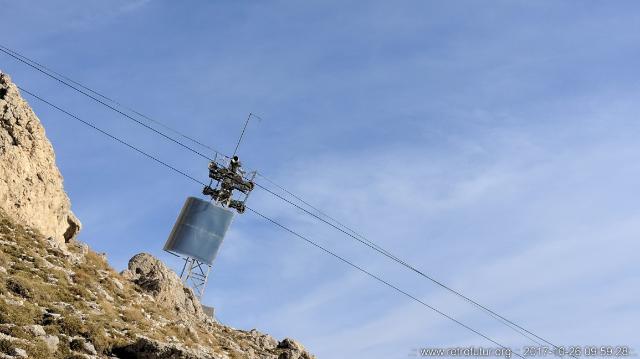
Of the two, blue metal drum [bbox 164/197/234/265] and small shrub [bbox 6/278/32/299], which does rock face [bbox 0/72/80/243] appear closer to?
small shrub [bbox 6/278/32/299]

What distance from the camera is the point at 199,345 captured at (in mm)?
32469

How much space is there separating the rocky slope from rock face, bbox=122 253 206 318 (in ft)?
0.26

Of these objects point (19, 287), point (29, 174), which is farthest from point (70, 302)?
point (29, 174)

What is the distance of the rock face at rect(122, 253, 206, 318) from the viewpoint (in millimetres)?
38469

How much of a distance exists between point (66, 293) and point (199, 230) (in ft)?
87.2

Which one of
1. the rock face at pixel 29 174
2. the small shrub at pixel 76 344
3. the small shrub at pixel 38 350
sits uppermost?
the rock face at pixel 29 174

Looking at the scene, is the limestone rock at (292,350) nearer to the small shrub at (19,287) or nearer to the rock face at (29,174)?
the rock face at (29,174)

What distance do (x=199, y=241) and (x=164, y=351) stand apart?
3070 cm

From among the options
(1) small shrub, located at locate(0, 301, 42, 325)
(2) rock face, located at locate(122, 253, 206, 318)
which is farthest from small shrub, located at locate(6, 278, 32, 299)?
(2) rock face, located at locate(122, 253, 206, 318)

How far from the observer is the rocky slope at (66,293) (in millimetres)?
22281

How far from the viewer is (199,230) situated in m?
53.8

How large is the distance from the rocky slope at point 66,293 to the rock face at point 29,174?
0.07 meters

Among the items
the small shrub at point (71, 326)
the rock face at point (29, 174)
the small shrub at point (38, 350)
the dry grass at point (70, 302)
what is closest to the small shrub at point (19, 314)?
the dry grass at point (70, 302)

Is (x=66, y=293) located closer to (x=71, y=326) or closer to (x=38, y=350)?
(x=71, y=326)
